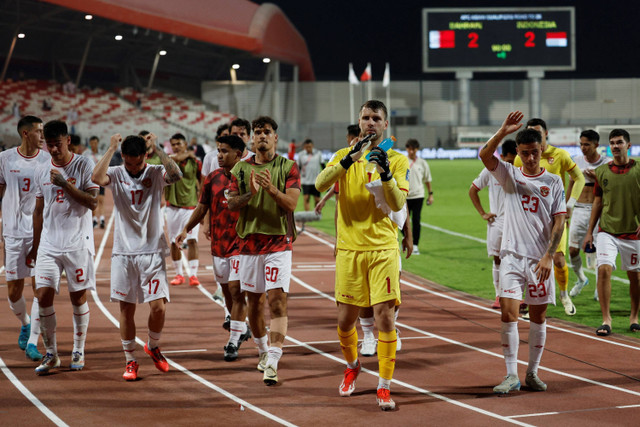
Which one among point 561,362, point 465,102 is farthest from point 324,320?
point 465,102

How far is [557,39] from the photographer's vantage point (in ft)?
210

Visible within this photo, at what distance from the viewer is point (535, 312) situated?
7.70 metres

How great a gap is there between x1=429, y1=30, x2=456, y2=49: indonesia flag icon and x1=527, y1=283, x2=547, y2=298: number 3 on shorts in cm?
5745

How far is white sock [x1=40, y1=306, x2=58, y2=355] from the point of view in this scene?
8.43 metres

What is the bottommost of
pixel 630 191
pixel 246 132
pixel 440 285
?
pixel 440 285

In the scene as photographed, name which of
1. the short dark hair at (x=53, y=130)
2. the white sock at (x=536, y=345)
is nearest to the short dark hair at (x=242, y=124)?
the short dark hair at (x=53, y=130)

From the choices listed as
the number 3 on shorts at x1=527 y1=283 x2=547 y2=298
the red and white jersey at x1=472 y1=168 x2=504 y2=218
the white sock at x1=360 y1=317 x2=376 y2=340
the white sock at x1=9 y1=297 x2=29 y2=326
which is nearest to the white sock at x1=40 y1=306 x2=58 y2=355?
the white sock at x1=9 y1=297 x2=29 y2=326

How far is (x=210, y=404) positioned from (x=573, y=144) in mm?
57411

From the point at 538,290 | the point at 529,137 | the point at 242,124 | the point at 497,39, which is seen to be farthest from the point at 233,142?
the point at 497,39

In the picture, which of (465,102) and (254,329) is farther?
(465,102)

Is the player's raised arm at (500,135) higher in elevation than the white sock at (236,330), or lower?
higher

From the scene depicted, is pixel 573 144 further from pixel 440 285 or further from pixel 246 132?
pixel 246 132

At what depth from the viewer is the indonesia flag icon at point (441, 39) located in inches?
2483

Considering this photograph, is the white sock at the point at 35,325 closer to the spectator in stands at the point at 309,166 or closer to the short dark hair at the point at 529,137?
the short dark hair at the point at 529,137
